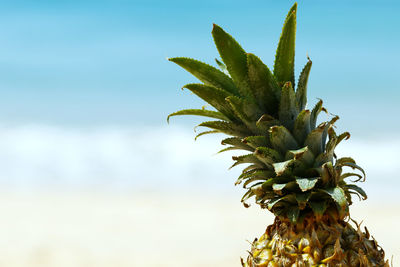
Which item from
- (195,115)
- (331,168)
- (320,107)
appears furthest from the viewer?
(195,115)

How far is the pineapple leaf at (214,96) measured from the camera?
6.18 metres

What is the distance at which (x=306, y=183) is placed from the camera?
5613 millimetres

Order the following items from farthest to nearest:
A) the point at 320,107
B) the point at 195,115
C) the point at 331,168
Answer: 1. the point at 195,115
2. the point at 320,107
3. the point at 331,168

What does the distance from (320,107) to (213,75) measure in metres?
1.46

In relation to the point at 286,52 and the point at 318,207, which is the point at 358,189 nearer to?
the point at 318,207

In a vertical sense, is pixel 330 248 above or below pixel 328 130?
below

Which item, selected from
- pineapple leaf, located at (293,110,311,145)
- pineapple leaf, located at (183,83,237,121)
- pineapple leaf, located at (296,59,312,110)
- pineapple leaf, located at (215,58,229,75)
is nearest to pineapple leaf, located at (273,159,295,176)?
pineapple leaf, located at (293,110,311,145)

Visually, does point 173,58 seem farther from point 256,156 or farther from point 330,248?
point 330,248

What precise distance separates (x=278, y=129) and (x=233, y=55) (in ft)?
3.71

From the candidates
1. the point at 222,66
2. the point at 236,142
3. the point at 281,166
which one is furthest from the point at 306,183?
the point at 222,66

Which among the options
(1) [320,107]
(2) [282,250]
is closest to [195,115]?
(1) [320,107]

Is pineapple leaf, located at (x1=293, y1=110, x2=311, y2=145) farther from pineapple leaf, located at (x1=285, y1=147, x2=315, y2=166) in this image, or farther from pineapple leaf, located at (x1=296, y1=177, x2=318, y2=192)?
pineapple leaf, located at (x1=296, y1=177, x2=318, y2=192)

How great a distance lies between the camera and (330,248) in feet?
18.9

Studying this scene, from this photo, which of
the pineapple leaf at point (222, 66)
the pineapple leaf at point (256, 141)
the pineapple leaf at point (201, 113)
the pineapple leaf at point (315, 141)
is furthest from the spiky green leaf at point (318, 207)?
the pineapple leaf at point (222, 66)
